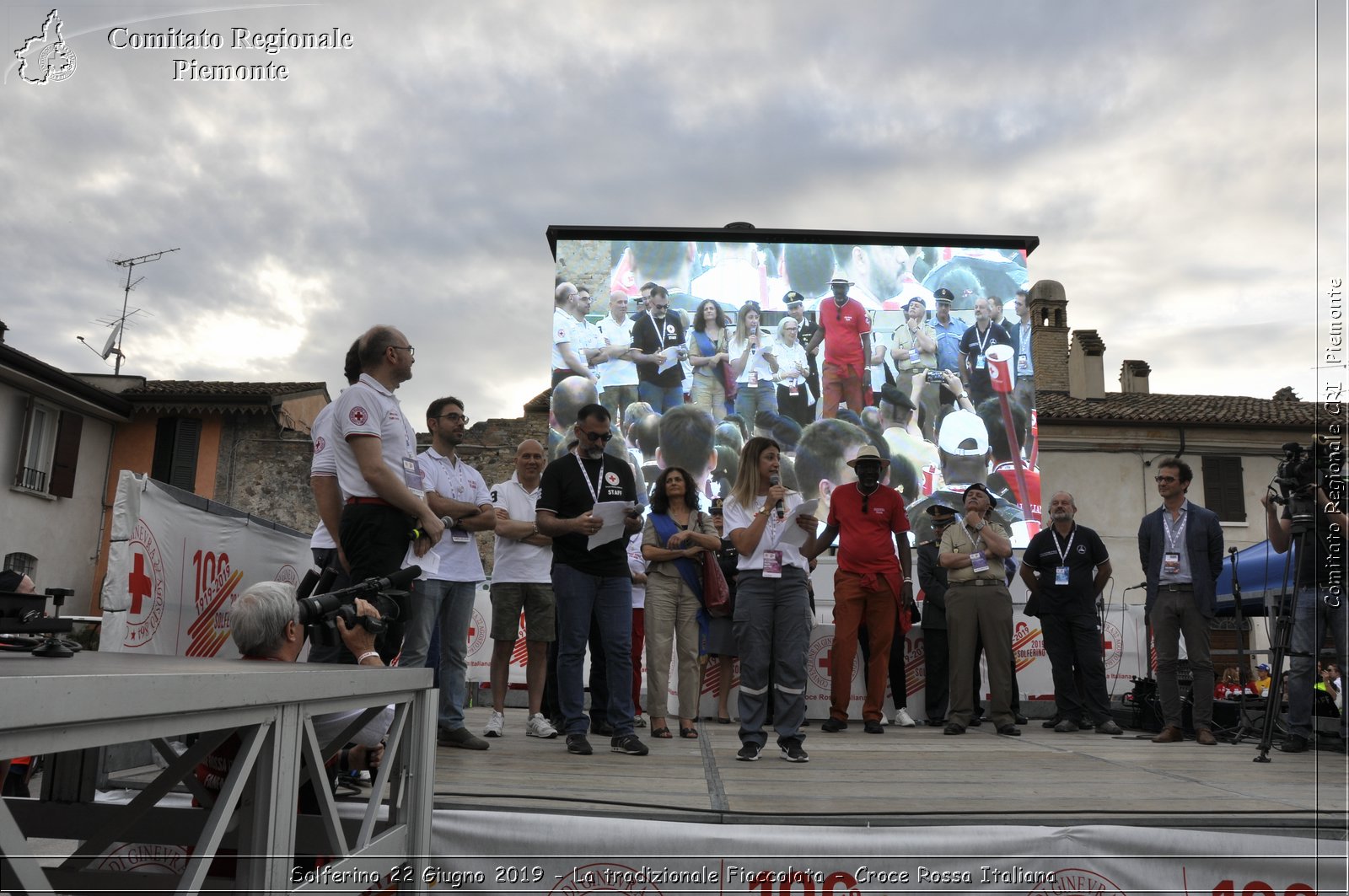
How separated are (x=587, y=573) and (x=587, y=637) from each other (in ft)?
1.11

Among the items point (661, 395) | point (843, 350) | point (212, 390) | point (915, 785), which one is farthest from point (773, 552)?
point (212, 390)

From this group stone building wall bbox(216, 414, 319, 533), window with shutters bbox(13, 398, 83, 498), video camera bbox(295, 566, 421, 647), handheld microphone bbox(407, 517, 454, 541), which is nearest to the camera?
video camera bbox(295, 566, 421, 647)

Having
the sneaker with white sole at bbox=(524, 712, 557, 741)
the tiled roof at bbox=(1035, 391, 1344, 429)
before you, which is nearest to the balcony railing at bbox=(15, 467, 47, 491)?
the sneaker with white sole at bbox=(524, 712, 557, 741)

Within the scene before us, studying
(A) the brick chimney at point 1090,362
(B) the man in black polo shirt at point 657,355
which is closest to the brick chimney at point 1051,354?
(A) the brick chimney at point 1090,362

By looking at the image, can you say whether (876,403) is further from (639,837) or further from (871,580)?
(639,837)

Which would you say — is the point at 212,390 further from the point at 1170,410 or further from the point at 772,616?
the point at 1170,410

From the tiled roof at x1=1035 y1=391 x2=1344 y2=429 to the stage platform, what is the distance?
21528 mm

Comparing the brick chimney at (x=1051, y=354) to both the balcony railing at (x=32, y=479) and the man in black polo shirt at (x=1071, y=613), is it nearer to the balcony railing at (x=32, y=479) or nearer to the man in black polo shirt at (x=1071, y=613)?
the man in black polo shirt at (x=1071, y=613)

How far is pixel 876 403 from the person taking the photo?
632 inches

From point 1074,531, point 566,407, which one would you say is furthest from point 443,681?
point 566,407

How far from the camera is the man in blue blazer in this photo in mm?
6129

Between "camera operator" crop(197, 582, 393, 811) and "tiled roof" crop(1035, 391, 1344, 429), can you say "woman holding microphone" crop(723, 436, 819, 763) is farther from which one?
"tiled roof" crop(1035, 391, 1344, 429)

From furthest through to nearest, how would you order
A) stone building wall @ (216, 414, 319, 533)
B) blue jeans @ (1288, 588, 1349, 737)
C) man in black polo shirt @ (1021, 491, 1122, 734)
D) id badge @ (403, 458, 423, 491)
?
stone building wall @ (216, 414, 319, 533) < man in black polo shirt @ (1021, 491, 1122, 734) < blue jeans @ (1288, 588, 1349, 737) < id badge @ (403, 458, 423, 491)

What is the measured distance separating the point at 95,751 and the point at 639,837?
182cm
